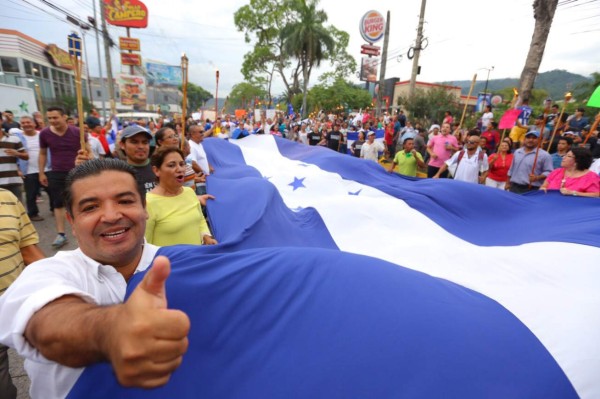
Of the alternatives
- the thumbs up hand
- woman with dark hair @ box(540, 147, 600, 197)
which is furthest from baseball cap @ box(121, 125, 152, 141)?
woman with dark hair @ box(540, 147, 600, 197)

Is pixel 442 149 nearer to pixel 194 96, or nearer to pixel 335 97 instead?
pixel 335 97

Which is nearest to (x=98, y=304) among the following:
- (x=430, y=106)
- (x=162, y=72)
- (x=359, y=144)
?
(x=359, y=144)

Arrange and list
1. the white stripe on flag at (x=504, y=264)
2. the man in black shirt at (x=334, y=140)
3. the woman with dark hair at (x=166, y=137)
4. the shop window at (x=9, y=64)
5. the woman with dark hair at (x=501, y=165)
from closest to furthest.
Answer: the white stripe on flag at (x=504, y=264) < the woman with dark hair at (x=166, y=137) < the woman with dark hair at (x=501, y=165) < the man in black shirt at (x=334, y=140) < the shop window at (x=9, y=64)

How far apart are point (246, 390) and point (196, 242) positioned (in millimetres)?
1551

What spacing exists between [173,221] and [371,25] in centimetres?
2971

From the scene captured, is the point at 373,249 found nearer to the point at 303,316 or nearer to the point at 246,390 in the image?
the point at 303,316

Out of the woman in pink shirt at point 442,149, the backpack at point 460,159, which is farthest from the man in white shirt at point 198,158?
the woman in pink shirt at point 442,149

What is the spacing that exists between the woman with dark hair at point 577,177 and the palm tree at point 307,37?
22.9 metres

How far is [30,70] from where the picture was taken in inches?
1237

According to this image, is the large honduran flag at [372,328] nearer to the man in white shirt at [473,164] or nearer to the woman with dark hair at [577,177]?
the woman with dark hair at [577,177]

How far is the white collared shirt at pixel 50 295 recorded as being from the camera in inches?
32.4

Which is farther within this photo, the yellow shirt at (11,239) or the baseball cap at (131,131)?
the baseball cap at (131,131)

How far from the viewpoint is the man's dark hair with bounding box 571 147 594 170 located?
3662 millimetres

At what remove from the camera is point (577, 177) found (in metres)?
3.65
